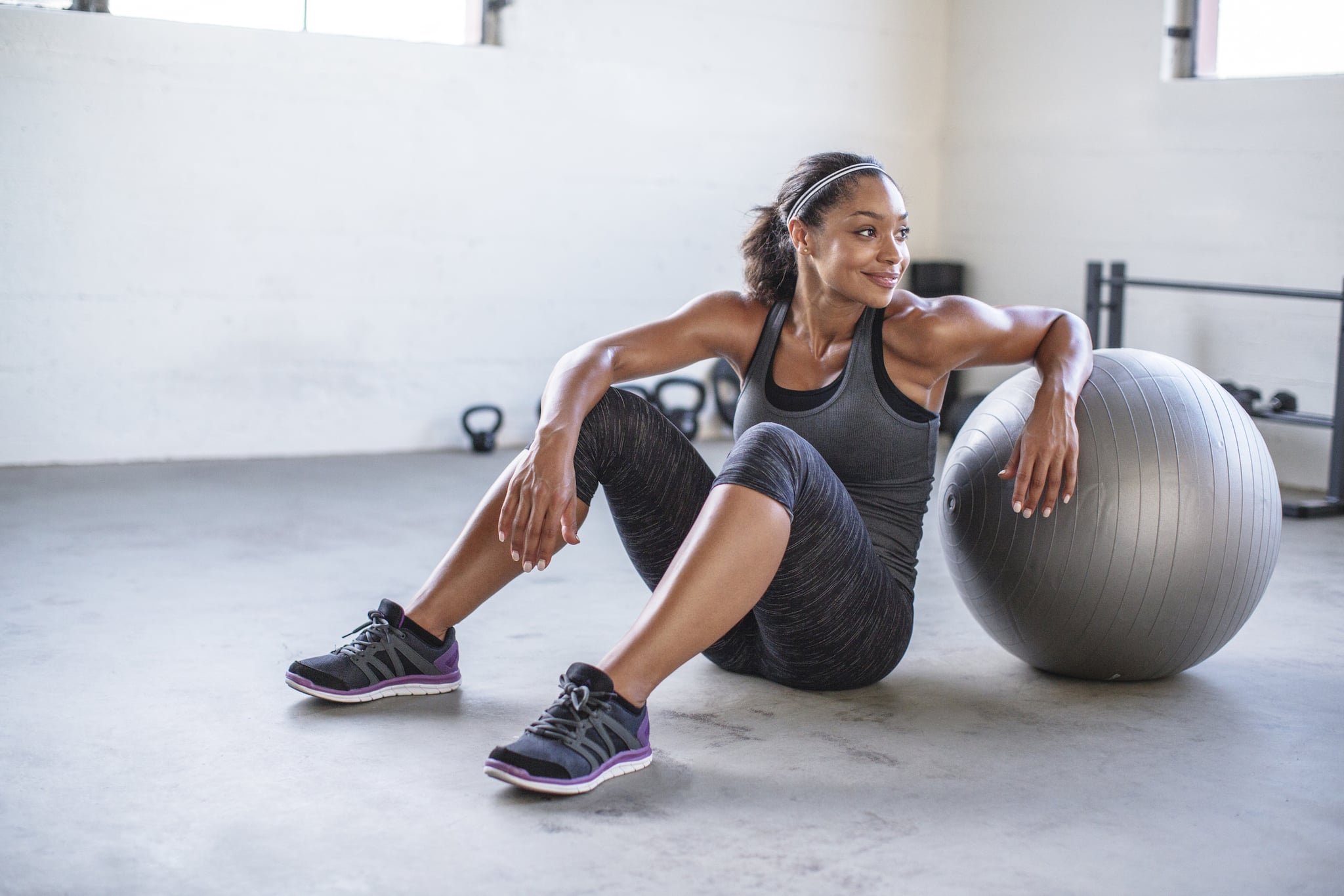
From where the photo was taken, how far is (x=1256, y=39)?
521 centimetres

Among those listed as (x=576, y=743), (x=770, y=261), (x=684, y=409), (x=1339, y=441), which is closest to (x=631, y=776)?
(x=576, y=743)

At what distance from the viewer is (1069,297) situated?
6000 millimetres

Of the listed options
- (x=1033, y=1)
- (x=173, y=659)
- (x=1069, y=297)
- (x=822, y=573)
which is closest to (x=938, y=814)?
(x=822, y=573)

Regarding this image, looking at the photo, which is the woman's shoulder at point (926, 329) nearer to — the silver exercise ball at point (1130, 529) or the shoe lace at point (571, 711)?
the silver exercise ball at point (1130, 529)

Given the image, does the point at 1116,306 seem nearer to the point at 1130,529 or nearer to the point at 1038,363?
the point at 1038,363

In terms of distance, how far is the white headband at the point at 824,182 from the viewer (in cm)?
228

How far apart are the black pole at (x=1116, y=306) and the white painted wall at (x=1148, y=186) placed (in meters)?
0.38

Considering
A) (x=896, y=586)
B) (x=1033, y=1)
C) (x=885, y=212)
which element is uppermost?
(x=1033, y=1)

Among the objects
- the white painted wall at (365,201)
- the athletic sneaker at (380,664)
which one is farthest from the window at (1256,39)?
the athletic sneaker at (380,664)

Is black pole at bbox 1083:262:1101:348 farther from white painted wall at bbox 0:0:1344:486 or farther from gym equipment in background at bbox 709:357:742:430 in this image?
gym equipment in background at bbox 709:357:742:430

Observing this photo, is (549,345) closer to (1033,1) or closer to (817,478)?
(1033,1)

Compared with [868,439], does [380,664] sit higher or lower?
lower

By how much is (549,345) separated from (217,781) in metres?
3.88

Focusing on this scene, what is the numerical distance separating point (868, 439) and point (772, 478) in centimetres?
36
